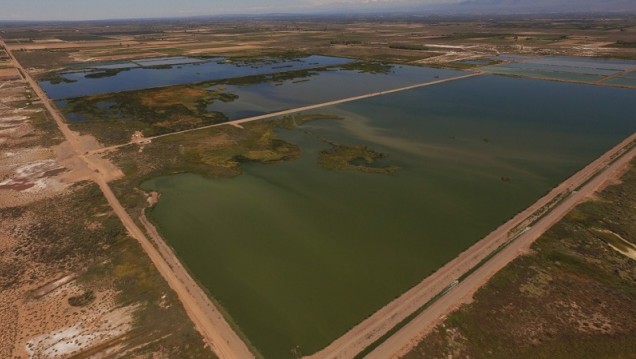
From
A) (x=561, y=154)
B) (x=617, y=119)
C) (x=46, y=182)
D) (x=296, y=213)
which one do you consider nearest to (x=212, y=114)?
(x=46, y=182)

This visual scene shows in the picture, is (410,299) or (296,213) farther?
(296,213)

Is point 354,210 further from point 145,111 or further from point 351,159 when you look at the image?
point 145,111

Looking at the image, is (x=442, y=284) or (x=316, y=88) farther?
(x=316, y=88)

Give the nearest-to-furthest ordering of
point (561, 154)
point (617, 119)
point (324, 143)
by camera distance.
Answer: point (561, 154) → point (324, 143) → point (617, 119)

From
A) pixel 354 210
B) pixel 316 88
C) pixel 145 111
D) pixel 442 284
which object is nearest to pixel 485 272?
pixel 442 284

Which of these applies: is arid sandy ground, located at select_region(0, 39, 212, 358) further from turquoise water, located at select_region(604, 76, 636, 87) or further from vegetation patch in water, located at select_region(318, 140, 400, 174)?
turquoise water, located at select_region(604, 76, 636, 87)

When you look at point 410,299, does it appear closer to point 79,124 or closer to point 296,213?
point 296,213

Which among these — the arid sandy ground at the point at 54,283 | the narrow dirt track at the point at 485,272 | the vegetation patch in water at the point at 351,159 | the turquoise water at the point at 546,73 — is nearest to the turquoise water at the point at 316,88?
the turquoise water at the point at 546,73
